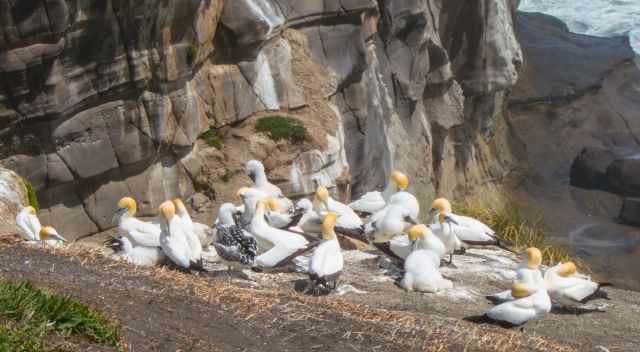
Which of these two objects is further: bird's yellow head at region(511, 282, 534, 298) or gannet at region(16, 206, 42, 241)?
gannet at region(16, 206, 42, 241)

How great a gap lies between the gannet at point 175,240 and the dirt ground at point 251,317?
0.30 meters

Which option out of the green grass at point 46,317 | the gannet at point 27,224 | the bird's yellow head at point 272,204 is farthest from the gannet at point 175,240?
the green grass at point 46,317

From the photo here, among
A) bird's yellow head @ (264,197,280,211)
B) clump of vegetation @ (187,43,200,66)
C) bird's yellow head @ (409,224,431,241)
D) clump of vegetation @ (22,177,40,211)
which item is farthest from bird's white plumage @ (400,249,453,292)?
clump of vegetation @ (187,43,200,66)

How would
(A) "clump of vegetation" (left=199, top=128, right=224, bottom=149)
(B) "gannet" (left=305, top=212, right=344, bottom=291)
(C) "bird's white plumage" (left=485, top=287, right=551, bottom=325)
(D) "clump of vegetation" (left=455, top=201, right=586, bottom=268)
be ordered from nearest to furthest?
(C) "bird's white plumage" (left=485, top=287, right=551, bottom=325)
(B) "gannet" (left=305, top=212, right=344, bottom=291)
(A) "clump of vegetation" (left=199, top=128, right=224, bottom=149)
(D) "clump of vegetation" (left=455, top=201, right=586, bottom=268)

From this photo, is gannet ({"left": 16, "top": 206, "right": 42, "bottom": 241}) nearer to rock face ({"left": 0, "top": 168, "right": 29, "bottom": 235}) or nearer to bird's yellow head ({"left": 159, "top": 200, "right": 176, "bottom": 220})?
rock face ({"left": 0, "top": 168, "right": 29, "bottom": 235})

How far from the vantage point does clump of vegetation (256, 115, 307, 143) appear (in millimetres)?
17469

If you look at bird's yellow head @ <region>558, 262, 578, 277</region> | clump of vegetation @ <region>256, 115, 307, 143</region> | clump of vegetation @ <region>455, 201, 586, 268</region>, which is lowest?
clump of vegetation @ <region>455, 201, 586, 268</region>

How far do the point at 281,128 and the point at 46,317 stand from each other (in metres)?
11.3

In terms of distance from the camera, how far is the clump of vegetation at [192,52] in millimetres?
15672

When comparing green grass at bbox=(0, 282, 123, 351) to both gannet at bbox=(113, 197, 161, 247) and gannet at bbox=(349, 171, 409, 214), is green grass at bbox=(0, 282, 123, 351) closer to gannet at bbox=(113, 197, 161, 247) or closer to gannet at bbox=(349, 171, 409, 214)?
gannet at bbox=(113, 197, 161, 247)

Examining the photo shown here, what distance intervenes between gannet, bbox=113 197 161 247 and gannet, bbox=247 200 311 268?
1.09m

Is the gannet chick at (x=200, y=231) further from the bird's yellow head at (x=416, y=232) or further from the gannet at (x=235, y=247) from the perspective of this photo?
the bird's yellow head at (x=416, y=232)

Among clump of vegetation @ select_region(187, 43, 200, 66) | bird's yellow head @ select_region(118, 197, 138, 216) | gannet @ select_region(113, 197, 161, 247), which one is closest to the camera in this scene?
gannet @ select_region(113, 197, 161, 247)

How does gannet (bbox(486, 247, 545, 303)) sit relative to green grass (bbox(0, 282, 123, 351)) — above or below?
below
